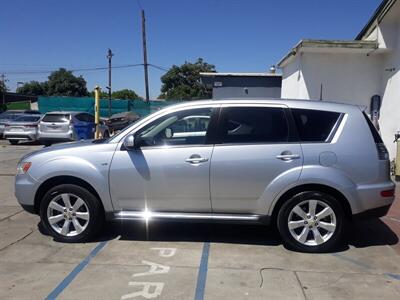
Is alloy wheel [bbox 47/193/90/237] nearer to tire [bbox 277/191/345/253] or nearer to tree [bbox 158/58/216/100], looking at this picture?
tire [bbox 277/191/345/253]

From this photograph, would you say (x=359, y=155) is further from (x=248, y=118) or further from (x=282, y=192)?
(x=248, y=118)

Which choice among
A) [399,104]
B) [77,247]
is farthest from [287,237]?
[399,104]

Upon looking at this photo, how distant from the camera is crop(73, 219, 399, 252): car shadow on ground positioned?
555 centimetres

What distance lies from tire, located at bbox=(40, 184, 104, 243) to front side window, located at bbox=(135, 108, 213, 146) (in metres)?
0.97

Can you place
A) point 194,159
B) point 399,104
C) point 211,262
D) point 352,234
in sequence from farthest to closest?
point 399,104, point 352,234, point 194,159, point 211,262

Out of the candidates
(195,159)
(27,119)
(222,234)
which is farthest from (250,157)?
(27,119)

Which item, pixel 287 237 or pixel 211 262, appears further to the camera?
pixel 287 237

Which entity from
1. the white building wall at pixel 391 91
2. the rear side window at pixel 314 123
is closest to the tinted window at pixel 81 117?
the white building wall at pixel 391 91

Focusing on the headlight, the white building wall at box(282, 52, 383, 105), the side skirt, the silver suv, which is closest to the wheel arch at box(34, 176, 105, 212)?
the silver suv

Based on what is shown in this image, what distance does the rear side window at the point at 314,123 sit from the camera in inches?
202

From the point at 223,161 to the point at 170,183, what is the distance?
678mm

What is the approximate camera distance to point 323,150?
504cm

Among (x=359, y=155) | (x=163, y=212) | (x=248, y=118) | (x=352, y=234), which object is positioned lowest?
(x=352, y=234)

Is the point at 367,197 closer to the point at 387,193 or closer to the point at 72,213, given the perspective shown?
the point at 387,193
